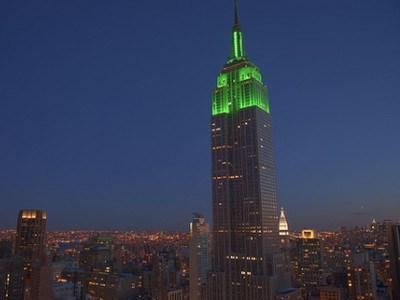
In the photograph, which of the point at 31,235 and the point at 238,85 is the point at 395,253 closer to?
the point at 238,85

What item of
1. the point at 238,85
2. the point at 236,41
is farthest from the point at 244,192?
the point at 236,41

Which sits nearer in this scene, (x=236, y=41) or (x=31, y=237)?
(x=236, y=41)

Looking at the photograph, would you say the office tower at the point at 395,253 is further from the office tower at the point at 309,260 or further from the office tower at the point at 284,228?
the office tower at the point at 284,228

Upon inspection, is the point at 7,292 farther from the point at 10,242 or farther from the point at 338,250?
the point at 338,250

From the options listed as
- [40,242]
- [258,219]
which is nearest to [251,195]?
[258,219]

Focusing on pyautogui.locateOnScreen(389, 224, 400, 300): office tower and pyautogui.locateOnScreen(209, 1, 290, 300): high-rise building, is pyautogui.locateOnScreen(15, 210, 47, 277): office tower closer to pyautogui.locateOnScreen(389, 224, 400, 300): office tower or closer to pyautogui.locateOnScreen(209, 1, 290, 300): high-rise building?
pyautogui.locateOnScreen(209, 1, 290, 300): high-rise building

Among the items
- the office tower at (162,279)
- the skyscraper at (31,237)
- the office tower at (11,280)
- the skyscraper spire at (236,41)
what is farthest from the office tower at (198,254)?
the skyscraper spire at (236,41)
